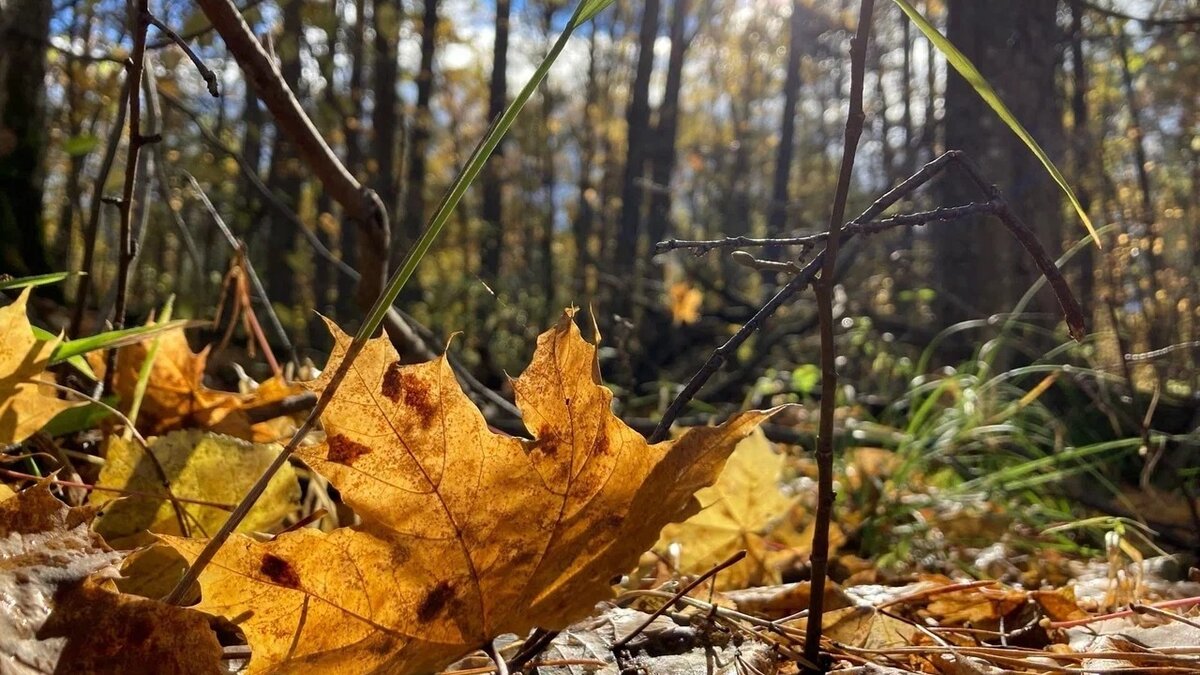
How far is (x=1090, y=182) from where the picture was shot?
4238mm

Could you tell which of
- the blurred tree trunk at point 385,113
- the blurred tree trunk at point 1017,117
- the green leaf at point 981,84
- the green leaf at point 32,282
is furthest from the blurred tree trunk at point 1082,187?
the blurred tree trunk at point 385,113

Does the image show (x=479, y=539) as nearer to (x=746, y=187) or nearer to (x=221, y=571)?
(x=221, y=571)

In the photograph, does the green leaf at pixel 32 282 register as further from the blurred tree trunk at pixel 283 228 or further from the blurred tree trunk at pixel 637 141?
the blurred tree trunk at pixel 637 141

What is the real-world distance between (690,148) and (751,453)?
20.1m

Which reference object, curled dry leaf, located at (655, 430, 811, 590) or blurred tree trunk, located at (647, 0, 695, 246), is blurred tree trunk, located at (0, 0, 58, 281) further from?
blurred tree trunk, located at (647, 0, 695, 246)

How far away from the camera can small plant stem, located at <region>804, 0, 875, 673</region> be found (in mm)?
521

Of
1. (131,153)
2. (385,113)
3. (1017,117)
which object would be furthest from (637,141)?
(131,153)

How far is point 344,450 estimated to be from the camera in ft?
1.57

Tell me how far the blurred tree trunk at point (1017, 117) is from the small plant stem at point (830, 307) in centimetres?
270

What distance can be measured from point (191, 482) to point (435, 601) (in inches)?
16.6

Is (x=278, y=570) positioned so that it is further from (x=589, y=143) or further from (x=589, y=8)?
(x=589, y=143)

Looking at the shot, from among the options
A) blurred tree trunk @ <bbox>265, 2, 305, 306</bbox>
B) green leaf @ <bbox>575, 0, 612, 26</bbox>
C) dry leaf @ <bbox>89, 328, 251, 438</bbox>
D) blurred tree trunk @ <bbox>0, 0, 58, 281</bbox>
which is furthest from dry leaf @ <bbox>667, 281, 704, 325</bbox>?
blurred tree trunk @ <bbox>265, 2, 305, 306</bbox>

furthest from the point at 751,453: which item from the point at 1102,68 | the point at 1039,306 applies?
the point at 1102,68

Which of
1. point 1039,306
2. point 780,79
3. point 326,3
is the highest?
point 780,79
